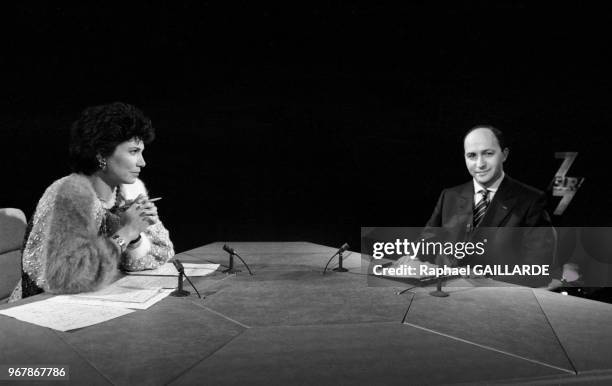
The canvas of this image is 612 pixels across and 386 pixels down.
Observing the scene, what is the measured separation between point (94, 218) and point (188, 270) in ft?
1.30

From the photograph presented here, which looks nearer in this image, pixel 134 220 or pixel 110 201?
pixel 134 220

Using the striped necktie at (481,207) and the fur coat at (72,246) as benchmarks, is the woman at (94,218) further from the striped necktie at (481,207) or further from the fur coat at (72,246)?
the striped necktie at (481,207)

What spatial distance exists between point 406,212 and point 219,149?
1.87 metres

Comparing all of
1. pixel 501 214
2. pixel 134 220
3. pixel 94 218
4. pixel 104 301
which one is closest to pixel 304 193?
pixel 501 214

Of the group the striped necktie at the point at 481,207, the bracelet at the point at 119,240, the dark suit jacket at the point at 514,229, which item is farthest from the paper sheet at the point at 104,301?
the striped necktie at the point at 481,207

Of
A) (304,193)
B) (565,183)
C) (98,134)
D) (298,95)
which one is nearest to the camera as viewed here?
(98,134)

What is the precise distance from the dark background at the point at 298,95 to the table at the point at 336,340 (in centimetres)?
236

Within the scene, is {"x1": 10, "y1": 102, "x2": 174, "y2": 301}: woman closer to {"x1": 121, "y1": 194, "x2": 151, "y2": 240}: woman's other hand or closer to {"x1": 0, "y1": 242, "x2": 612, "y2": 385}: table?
{"x1": 121, "y1": 194, "x2": 151, "y2": 240}: woman's other hand

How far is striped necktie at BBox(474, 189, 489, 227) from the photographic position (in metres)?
2.33

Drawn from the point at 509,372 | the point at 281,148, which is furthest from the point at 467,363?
the point at 281,148

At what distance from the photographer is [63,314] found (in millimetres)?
1059

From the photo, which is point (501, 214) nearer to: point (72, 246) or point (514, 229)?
point (514, 229)

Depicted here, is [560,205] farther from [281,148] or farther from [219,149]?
[219,149]

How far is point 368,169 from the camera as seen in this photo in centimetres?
390
